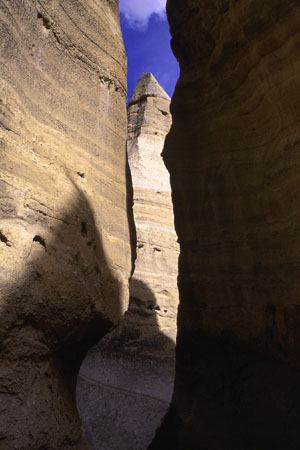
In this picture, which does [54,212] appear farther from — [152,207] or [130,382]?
[152,207]

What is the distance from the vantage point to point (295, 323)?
274 centimetres

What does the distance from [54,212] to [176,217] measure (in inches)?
92.8

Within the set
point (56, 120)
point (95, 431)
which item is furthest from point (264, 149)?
point (95, 431)

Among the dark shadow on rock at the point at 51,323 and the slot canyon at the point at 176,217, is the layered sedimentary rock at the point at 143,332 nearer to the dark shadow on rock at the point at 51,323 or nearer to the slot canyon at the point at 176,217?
the slot canyon at the point at 176,217

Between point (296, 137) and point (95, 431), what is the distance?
14.3ft

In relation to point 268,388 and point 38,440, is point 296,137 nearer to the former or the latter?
point 268,388

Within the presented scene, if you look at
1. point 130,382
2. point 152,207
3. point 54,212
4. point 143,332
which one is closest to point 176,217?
point 54,212

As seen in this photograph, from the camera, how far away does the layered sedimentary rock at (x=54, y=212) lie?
187 cm

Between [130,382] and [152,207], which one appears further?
[152,207]

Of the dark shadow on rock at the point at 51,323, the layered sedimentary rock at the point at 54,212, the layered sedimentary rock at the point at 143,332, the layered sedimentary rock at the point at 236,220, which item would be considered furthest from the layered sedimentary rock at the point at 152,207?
the dark shadow on rock at the point at 51,323

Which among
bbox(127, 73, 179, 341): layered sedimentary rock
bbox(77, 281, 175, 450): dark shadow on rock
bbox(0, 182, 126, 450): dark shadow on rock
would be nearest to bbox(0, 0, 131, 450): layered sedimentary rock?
bbox(0, 182, 126, 450): dark shadow on rock

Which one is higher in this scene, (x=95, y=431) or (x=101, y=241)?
(x=101, y=241)

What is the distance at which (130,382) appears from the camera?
6266 millimetres

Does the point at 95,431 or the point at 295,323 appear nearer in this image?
the point at 295,323
